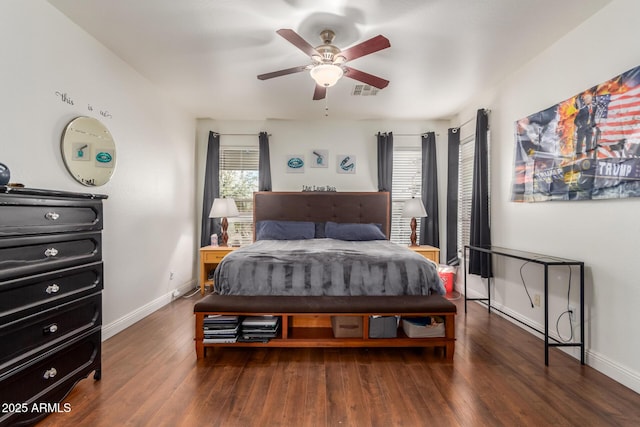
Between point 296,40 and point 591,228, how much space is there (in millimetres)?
2677

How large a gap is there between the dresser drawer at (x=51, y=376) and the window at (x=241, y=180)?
2956 mm

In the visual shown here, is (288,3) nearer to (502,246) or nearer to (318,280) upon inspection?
(318,280)

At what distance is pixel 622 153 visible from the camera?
2.11m

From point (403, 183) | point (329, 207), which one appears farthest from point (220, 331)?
point (403, 183)

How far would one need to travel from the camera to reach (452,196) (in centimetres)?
466

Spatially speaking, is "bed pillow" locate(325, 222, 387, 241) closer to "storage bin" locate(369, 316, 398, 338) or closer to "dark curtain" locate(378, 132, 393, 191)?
"dark curtain" locate(378, 132, 393, 191)

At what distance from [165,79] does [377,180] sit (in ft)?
10.7

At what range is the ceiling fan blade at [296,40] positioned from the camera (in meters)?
2.04

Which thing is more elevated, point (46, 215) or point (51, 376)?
point (46, 215)

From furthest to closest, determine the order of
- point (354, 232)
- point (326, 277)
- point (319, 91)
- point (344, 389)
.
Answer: point (354, 232), point (319, 91), point (326, 277), point (344, 389)

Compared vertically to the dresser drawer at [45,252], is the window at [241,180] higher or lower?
higher

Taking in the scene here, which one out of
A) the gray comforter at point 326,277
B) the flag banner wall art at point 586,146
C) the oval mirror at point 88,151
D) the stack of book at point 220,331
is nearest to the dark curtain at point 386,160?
the flag banner wall art at point 586,146

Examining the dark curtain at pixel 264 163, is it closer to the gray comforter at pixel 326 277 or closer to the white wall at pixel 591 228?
the gray comforter at pixel 326 277

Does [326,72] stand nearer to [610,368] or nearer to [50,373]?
[50,373]
